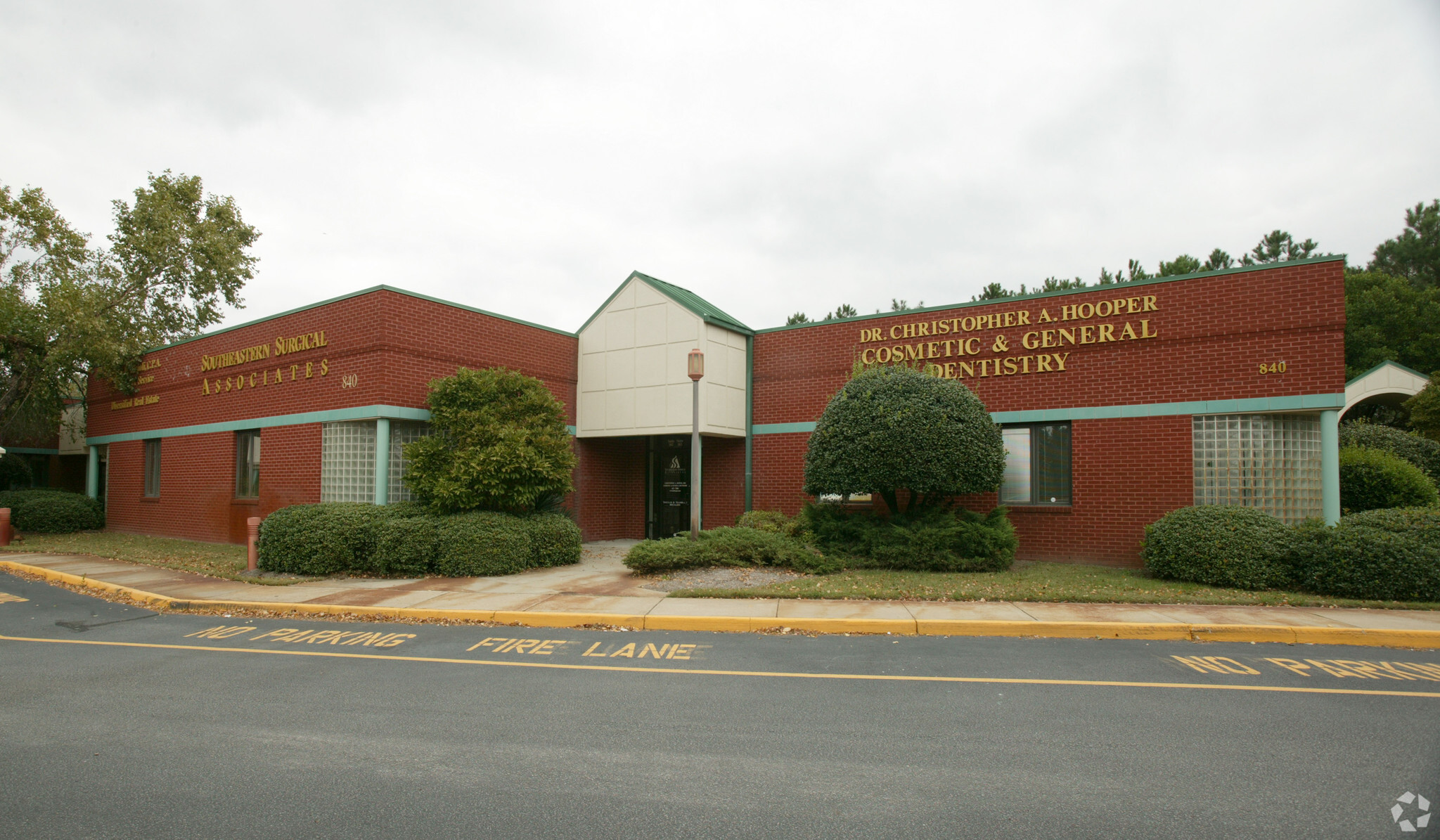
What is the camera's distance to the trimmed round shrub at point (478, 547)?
1277cm

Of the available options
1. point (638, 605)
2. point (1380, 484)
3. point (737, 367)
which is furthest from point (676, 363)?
point (1380, 484)

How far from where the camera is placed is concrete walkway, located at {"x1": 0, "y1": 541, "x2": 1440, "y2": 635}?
8.77m

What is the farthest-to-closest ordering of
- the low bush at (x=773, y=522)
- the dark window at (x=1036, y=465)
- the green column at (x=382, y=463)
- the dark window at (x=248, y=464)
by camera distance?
the dark window at (x=248, y=464) → the low bush at (x=773, y=522) → the green column at (x=382, y=463) → the dark window at (x=1036, y=465)

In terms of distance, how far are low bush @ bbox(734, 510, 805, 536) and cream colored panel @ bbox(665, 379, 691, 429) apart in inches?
90.6

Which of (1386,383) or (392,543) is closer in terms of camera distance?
(392,543)

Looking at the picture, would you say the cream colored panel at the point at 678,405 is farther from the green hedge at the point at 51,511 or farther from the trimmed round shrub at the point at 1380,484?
the green hedge at the point at 51,511

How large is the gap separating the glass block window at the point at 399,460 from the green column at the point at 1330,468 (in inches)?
624

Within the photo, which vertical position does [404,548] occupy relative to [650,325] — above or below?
below

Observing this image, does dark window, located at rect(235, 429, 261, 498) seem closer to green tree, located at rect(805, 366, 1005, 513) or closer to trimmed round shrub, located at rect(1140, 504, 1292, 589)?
green tree, located at rect(805, 366, 1005, 513)

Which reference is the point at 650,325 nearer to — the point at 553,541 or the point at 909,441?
the point at 553,541

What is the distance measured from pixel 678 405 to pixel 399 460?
573 centimetres

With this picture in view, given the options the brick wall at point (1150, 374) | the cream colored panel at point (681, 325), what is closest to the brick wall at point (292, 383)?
the cream colored panel at point (681, 325)
